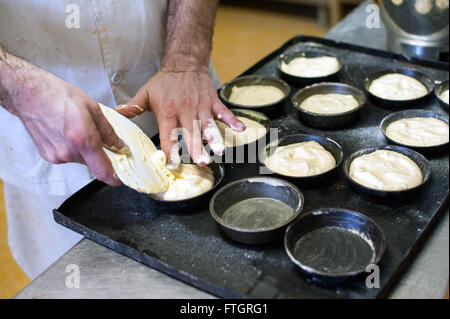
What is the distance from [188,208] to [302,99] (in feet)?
2.72

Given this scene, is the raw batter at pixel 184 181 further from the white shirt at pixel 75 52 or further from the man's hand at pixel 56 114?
the white shirt at pixel 75 52

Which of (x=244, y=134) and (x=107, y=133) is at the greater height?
(x=107, y=133)

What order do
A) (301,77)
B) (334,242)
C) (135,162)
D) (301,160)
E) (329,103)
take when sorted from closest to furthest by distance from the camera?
(334,242) < (135,162) < (301,160) < (329,103) < (301,77)

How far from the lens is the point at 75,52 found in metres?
1.81

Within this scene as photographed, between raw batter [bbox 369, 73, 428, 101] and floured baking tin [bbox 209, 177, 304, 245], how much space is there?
2.45 ft

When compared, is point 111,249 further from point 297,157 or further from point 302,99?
point 302,99

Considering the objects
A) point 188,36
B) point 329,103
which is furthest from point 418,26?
point 188,36

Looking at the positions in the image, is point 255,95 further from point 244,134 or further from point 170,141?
point 170,141

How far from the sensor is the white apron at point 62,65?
5.62 ft

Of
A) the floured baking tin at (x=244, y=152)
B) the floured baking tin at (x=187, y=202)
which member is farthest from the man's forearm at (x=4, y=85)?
the floured baking tin at (x=244, y=152)

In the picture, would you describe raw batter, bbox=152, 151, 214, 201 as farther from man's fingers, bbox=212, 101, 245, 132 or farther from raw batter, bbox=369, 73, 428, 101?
raw batter, bbox=369, 73, 428, 101

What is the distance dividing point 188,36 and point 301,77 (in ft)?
1.78
